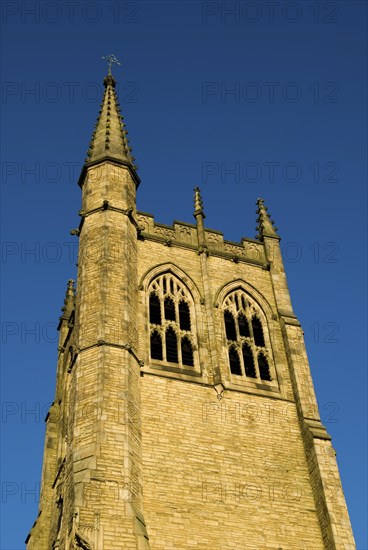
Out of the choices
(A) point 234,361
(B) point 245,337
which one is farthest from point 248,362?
(B) point 245,337

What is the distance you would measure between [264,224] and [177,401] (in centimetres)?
944

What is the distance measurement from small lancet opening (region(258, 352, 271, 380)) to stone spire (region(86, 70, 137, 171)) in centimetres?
716

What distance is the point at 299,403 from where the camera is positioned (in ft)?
69.6

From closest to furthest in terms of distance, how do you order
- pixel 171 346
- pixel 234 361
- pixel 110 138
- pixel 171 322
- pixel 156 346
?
pixel 156 346 < pixel 171 346 < pixel 171 322 < pixel 234 361 < pixel 110 138

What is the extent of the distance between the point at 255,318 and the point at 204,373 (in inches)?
135

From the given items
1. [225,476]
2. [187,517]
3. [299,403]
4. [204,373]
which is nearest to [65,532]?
[187,517]

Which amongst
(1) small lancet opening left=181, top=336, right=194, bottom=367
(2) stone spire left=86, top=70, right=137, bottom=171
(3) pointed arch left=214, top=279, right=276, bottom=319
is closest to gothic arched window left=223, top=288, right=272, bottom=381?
(3) pointed arch left=214, top=279, right=276, bottom=319

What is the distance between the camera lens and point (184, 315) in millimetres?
22781

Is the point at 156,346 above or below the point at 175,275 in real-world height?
below

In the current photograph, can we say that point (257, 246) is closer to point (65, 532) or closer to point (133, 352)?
point (133, 352)

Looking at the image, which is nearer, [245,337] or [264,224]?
[245,337]

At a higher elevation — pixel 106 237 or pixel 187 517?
pixel 106 237

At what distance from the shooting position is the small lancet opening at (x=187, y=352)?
21.4 meters

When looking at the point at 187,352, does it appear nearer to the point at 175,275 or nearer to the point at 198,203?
the point at 175,275
